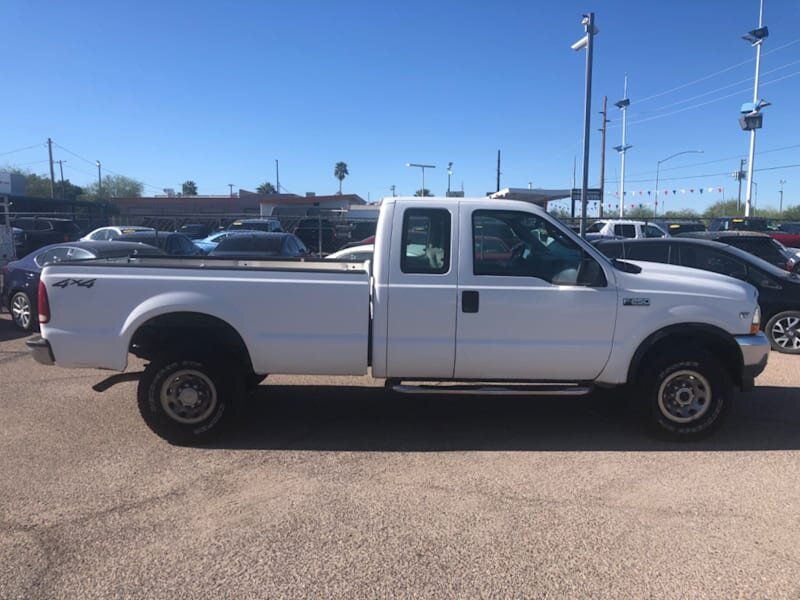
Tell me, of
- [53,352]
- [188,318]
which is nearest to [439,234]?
[188,318]

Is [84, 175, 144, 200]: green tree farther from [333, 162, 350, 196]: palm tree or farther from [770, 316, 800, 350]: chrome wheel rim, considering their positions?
[770, 316, 800, 350]: chrome wheel rim

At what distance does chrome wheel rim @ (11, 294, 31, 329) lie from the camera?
33.3 ft

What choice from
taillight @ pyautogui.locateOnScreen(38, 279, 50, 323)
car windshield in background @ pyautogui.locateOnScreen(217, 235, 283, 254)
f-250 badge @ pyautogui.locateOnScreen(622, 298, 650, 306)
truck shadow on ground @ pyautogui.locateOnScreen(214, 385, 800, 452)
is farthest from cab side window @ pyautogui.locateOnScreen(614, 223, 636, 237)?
taillight @ pyautogui.locateOnScreen(38, 279, 50, 323)

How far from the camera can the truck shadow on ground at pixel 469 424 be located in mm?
5246

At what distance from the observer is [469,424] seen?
577 cm

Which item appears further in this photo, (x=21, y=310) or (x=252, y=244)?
(x=252, y=244)

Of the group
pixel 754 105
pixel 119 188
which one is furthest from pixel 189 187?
pixel 754 105

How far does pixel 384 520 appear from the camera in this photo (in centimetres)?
390

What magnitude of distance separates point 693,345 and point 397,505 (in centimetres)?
288

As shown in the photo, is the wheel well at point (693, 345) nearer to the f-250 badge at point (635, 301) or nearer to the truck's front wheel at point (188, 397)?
the f-250 badge at point (635, 301)

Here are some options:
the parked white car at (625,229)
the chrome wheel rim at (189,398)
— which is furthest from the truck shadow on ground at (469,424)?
the parked white car at (625,229)

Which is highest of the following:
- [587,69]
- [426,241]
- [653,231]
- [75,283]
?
[587,69]

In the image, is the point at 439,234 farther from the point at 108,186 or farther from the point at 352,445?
the point at 108,186

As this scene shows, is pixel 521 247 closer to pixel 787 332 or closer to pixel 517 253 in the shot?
pixel 517 253
